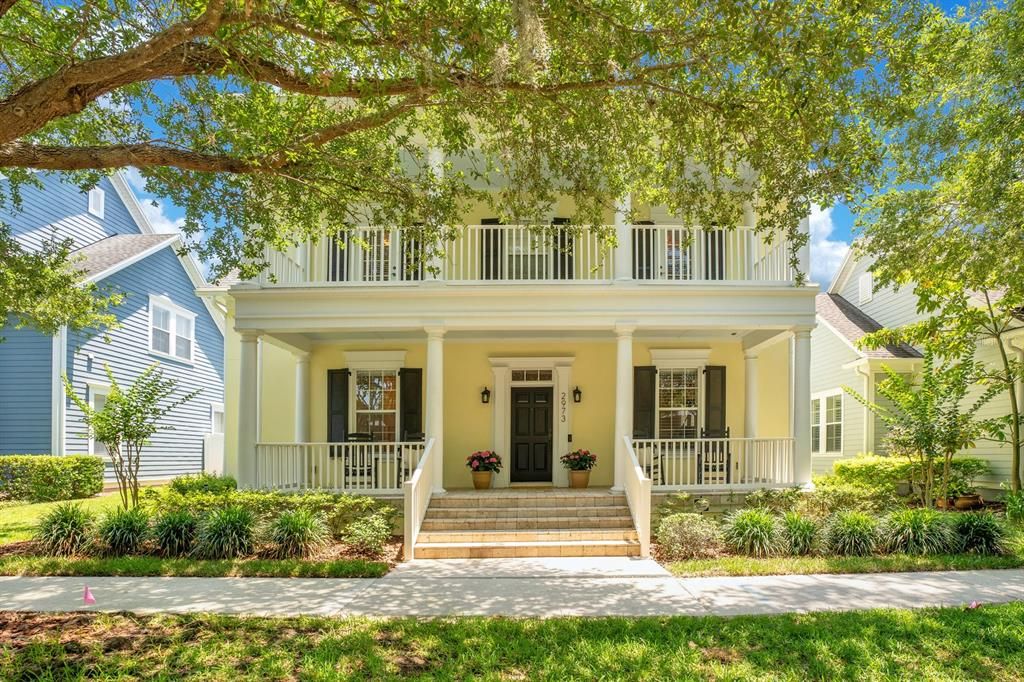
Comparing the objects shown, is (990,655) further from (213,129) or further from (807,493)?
(213,129)

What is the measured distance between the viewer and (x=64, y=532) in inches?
361

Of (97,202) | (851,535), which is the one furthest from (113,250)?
(851,535)

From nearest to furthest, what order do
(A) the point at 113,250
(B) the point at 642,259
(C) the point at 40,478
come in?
(B) the point at 642,259 < (C) the point at 40,478 < (A) the point at 113,250

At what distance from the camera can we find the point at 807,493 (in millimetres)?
10805

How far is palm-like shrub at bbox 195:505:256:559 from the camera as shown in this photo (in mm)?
8969

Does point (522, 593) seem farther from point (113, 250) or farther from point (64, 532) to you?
point (113, 250)

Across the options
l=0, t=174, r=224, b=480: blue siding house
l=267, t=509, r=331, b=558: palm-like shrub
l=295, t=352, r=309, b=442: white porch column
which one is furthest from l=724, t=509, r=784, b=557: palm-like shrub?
l=0, t=174, r=224, b=480: blue siding house

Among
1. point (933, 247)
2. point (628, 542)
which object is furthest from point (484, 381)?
point (933, 247)

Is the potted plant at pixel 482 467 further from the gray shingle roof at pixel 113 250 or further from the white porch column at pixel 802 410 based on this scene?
the gray shingle roof at pixel 113 250

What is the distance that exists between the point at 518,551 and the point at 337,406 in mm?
5572

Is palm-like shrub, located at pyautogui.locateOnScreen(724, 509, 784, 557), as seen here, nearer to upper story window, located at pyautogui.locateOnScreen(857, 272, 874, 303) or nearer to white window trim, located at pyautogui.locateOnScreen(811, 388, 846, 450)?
white window trim, located at pyautogui.locateOnScreen(811, 388, 846, 450)

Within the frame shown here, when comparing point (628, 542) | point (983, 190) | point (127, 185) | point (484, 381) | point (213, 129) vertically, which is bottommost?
point (628, 542)

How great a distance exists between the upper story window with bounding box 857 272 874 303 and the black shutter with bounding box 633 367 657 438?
9.28 meters

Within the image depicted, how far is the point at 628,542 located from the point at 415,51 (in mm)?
6721
